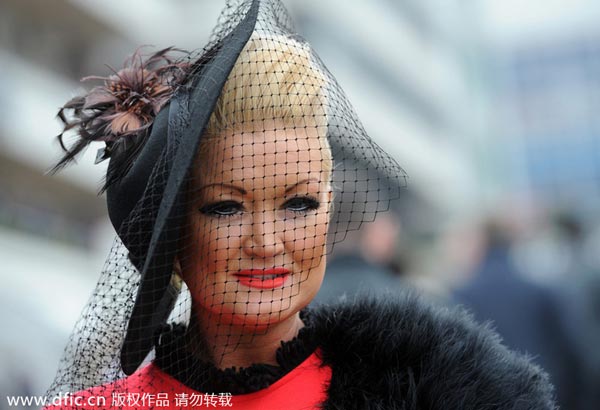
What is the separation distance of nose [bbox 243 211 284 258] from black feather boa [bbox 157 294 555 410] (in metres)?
0.34

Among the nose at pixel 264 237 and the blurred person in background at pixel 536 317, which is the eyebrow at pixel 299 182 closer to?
the nose at pixel 264 237

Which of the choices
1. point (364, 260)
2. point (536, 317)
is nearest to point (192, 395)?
point (364, 260)

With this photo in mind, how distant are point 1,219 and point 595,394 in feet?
36.4

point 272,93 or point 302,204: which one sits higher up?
point 272,93

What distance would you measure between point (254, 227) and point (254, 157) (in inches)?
7.1

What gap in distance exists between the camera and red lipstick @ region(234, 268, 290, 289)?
2.38 m

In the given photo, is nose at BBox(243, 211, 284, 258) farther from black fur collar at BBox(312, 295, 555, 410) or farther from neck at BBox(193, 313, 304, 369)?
black fur collar at BBox(312, 295, 555, 410)

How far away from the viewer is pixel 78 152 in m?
2.74

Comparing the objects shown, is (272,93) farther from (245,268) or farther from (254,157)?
(245,268)

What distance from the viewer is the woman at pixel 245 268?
7.79 ft

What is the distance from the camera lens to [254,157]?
2.38 m

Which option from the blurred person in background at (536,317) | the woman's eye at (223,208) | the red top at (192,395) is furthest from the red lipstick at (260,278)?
the blurred person in background at (536,317)

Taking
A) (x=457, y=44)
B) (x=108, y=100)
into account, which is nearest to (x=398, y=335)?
(x=108, y=100)

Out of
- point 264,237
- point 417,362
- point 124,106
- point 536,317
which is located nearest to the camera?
point 264,237
